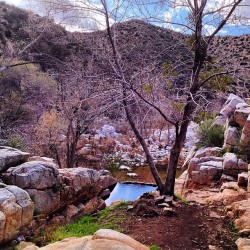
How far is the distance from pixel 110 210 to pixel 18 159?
255cm

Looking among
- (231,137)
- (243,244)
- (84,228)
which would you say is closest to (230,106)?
(231,137)

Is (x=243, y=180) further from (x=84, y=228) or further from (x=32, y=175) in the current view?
(x=32, y=175)

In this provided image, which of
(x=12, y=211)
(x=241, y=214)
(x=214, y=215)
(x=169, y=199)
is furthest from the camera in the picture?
(x=169, y=199)

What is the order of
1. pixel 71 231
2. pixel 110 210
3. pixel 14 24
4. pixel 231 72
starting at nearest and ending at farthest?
pixel 231 72 < pixel 71 231 < pixel 110 210 < pixel 14 24

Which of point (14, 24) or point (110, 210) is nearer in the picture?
point (110, 210)

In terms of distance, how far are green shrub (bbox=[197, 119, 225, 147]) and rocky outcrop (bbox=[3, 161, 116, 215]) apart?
4.93 metres

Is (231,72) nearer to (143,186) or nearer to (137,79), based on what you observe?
(137,79)

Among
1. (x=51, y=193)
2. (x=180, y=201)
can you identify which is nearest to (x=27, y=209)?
(x=51, y=193)

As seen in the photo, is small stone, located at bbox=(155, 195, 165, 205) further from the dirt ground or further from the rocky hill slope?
the rocky hill slope

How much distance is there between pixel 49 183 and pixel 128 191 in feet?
20.4

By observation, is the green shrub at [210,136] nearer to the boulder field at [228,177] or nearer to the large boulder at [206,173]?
the boulder field at [228,177]

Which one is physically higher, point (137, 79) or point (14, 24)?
point (14, 24)

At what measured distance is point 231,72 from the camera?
6.28 meters

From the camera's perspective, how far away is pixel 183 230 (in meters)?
5.51
